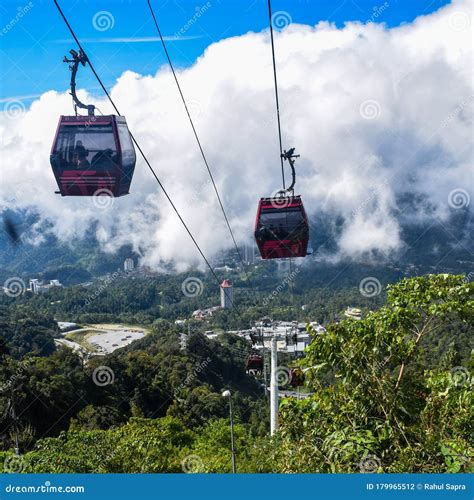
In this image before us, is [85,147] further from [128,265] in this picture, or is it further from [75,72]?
→ [128,265]

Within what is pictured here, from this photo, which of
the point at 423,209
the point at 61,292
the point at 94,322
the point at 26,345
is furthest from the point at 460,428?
the point at 423,209

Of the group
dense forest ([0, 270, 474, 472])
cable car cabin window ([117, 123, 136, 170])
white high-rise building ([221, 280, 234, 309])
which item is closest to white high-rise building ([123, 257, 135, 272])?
white high-rise building ([221, 280, 234, 309])

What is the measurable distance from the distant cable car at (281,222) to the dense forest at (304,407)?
78.6 inches

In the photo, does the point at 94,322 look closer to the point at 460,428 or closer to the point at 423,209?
the point at 460,428

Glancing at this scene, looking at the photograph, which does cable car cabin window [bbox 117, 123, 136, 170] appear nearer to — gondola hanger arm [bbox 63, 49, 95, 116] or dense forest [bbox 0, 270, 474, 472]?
gondola hanger arm [bbox 63, 49, 95, 116]

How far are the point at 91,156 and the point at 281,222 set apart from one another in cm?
358

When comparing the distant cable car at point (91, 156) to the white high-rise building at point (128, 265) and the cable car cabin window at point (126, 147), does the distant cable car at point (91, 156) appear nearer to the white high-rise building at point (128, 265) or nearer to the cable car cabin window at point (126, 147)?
the cable car cabin window at point (126, 147)

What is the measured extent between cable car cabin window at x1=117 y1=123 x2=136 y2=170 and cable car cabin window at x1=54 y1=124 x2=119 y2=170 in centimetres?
11

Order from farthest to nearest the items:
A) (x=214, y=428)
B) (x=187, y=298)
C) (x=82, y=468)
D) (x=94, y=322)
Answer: (x=187, y=298), (x=94, y=322), (x=214, y=428), (x=82, y=468)

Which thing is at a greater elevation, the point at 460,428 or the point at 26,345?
the point at 460,428

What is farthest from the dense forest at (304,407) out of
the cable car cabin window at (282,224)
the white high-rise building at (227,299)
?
the white high-rise building at (227,299)

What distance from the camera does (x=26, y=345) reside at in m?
24.8

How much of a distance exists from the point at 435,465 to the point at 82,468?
3714mm

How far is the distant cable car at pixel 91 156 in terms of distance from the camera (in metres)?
6.00
